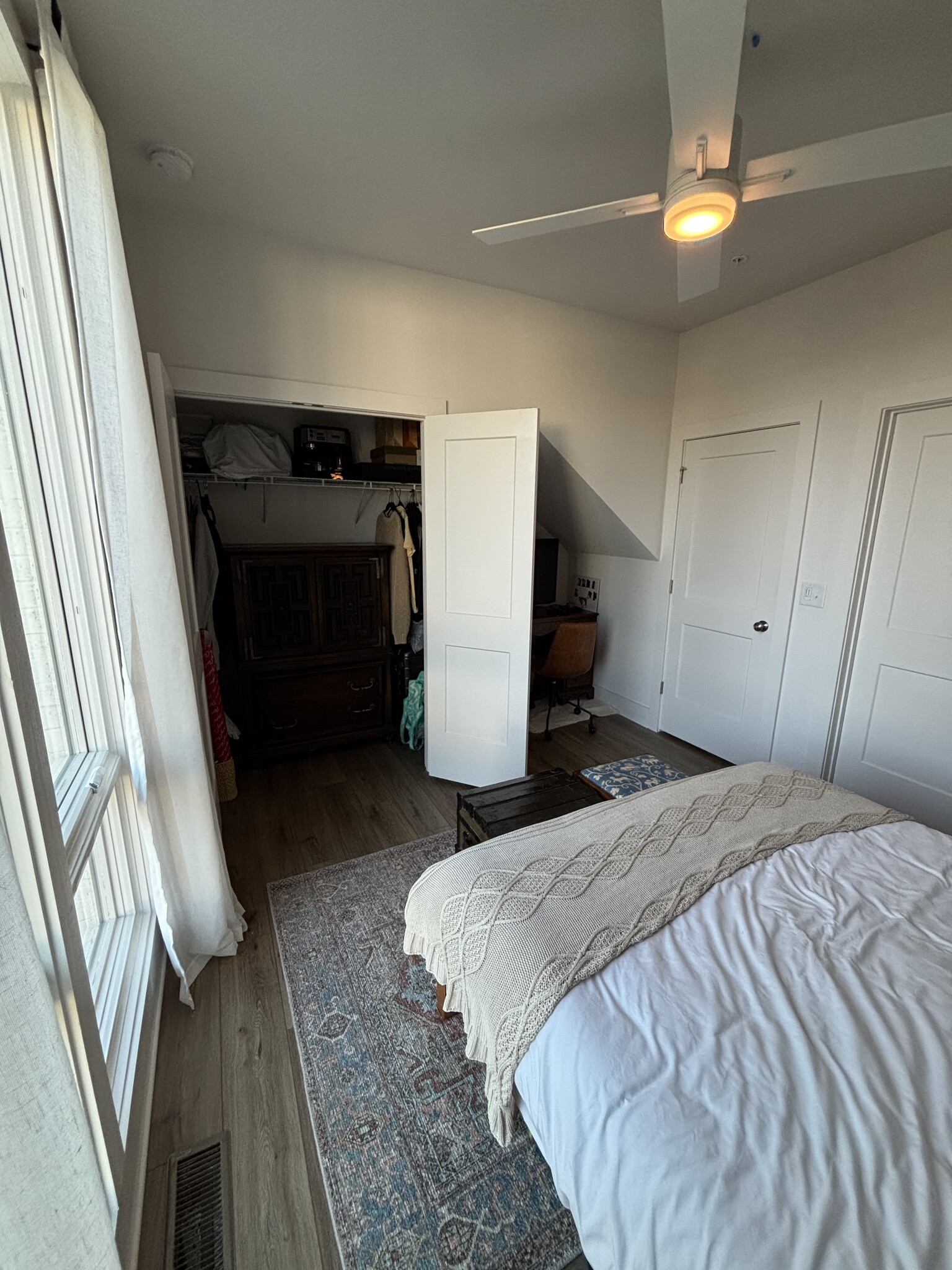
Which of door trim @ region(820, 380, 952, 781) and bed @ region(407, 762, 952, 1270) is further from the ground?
door trim @ region(820, 380, 952, 781)

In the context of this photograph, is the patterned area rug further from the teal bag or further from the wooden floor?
the teal bag

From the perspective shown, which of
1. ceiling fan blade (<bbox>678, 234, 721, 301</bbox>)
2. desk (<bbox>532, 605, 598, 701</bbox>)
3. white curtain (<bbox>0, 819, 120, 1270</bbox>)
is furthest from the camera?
desk (<bbox>532, 605, 598, 701</bbox>)

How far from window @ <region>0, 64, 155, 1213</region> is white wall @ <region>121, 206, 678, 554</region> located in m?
0.90

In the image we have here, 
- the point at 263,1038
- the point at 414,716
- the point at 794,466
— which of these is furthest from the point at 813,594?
the point at 263,1038

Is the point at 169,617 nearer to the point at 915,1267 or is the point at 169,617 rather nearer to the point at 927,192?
the point at 915,1267

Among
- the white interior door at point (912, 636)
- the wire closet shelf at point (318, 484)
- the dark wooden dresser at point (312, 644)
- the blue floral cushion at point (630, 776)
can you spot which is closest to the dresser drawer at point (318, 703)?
the dark wooden dresser at point (312, 644)

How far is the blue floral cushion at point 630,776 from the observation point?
6.78 ft

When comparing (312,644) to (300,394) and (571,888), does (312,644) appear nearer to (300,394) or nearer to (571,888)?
(300,394)

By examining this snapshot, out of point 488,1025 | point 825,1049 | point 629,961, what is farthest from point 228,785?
point 825,1049

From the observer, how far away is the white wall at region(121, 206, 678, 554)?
2.02m

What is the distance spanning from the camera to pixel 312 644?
2.96m

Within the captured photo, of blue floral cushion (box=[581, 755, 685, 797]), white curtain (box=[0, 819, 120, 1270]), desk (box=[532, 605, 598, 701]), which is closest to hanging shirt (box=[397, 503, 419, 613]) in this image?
desk (box=[532, 605, 598, 701])

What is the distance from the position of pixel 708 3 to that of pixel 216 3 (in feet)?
3.85

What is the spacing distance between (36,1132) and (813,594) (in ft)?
10.4
